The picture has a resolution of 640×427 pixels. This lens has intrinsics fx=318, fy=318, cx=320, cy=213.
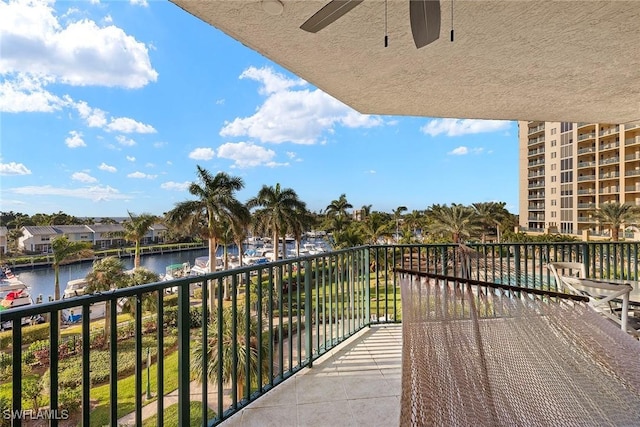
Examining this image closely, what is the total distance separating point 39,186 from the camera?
137ft

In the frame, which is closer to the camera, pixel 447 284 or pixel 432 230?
pixel 447 284

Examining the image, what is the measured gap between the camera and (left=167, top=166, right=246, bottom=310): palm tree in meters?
21.1

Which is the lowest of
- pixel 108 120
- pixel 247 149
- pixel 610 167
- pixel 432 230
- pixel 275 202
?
pixel 432 230

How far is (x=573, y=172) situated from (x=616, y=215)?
29.0 ft

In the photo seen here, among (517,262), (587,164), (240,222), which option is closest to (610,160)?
(587,164)

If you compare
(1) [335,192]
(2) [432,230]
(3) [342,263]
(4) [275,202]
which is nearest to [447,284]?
(3) [342,263]

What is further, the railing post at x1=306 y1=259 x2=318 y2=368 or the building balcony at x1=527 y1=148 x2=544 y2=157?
the building balcony at x1=527 y1=148 x2=544 y2=157

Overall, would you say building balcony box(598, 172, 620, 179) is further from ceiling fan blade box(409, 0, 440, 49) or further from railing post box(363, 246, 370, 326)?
ceiling fan blade box(409, 0, 440, 49)

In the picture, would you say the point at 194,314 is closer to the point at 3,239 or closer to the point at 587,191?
the point at 3,239

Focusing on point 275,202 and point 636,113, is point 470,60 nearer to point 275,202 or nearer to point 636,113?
point 636,113

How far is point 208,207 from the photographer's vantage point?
21.5 meters

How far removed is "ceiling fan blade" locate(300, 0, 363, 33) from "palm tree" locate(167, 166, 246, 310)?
2043cm

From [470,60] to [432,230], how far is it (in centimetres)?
2201

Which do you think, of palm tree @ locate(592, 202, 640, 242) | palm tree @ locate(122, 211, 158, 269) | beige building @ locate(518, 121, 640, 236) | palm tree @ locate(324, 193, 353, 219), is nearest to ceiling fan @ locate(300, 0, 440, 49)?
palm tree @ locate(592, 202, 640, 242)
